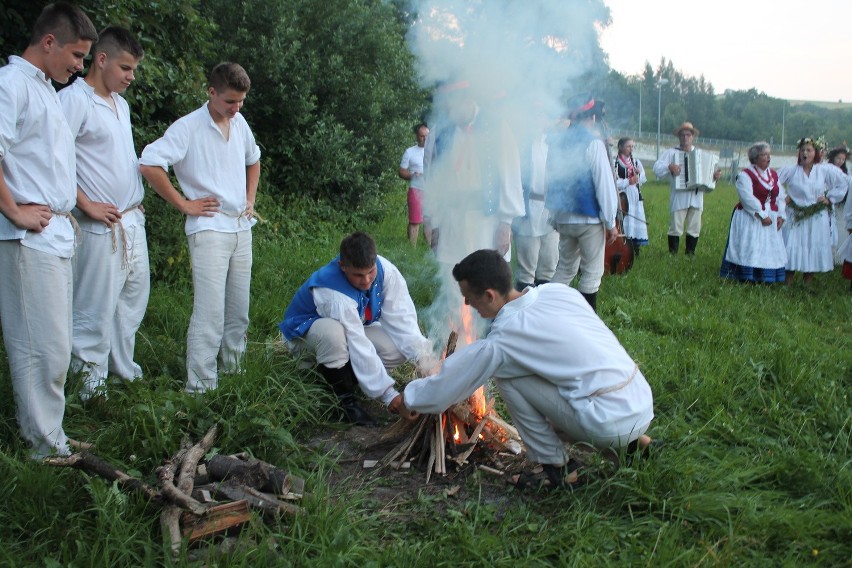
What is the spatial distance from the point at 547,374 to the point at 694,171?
8.49 metres

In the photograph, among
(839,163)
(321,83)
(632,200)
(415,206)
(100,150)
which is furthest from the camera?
(321,83)

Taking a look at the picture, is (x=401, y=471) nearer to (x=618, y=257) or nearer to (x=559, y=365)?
(x=559, y=365)

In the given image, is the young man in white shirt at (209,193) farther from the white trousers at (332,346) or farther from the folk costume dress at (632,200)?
the folk costume dress at (632,200)

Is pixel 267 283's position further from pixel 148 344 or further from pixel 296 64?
pixel 296 64

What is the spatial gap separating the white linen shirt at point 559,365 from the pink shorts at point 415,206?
698 cm

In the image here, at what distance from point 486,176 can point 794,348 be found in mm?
2880

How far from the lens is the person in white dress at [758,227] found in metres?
8.84

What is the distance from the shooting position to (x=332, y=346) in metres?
4.47

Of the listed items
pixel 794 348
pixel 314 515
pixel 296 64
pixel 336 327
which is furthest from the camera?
pixel 296 64

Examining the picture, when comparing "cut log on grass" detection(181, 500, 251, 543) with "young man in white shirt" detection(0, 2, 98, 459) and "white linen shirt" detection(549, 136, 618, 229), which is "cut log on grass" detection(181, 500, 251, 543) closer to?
"young man in white shirt" detection(0, 2, 98, 459)

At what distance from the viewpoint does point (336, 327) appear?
14.7 ft

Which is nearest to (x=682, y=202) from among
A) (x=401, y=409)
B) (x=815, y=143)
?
(x=815, y=143)

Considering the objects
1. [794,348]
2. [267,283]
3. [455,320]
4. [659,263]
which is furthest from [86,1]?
[659,263]

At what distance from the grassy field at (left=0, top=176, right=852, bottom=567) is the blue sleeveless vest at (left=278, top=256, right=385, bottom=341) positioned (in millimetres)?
281
